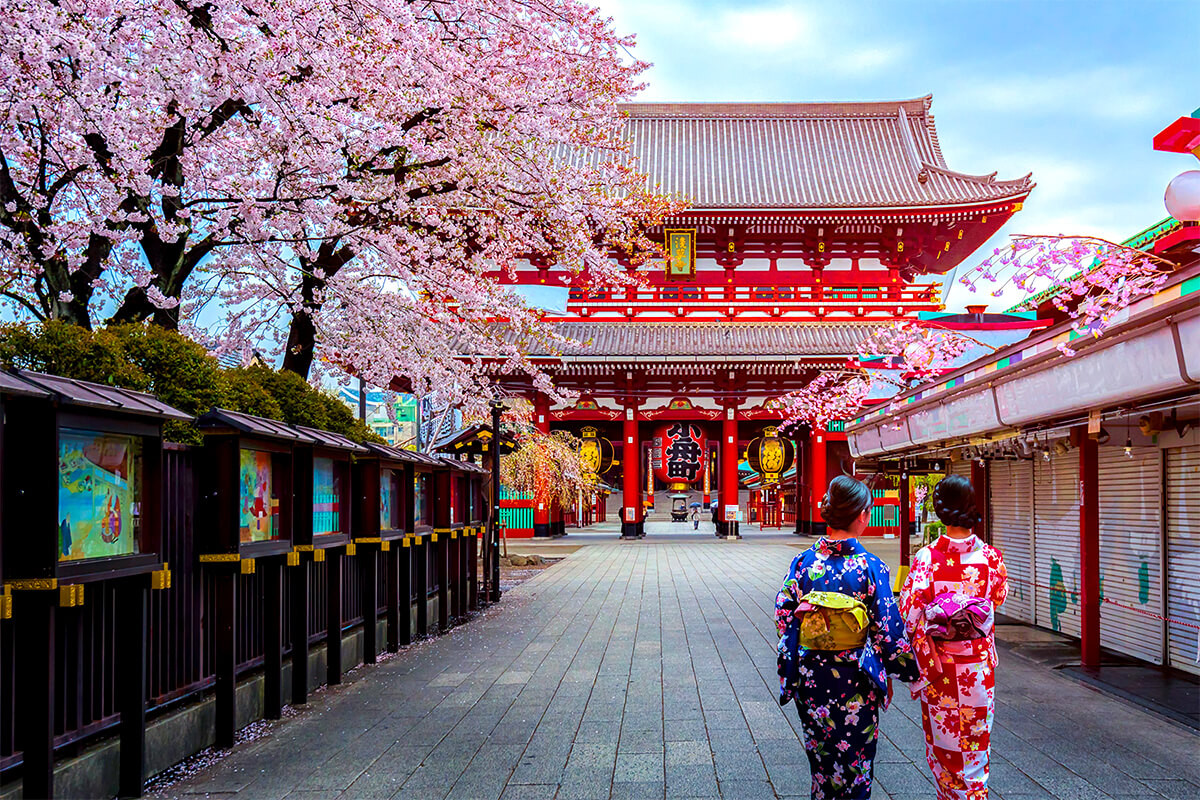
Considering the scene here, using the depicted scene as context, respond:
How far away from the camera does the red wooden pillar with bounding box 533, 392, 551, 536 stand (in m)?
29.8

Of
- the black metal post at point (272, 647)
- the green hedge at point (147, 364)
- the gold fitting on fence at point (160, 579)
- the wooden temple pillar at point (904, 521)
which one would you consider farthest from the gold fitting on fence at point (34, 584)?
the wooden temple pillar at point (904, 521)

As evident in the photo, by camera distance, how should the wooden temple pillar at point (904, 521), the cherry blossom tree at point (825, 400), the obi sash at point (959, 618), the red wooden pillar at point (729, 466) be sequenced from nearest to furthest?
the obi sash at point (959, 618)
the wooden temple pillar at point (904, 521)
the cherry blossom tree at point (825, 400)
the red wooden pillar at point (729, 466)

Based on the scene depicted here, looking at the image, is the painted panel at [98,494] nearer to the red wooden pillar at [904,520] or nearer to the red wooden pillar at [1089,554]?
the red wooden pillar at [1089,554]

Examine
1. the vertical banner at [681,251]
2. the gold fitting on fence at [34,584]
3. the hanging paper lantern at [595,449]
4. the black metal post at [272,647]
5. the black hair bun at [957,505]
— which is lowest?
the black metal post at [272,647]

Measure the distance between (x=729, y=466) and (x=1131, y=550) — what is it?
859 inches

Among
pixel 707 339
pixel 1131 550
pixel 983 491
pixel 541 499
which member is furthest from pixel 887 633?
pixel 707 339

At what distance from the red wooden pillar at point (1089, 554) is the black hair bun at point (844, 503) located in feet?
16.3

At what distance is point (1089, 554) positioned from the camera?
8.49m

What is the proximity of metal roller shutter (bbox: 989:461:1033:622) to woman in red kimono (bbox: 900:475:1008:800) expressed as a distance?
6.92 meters

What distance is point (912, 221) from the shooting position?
2886cm

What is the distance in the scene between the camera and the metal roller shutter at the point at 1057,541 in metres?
9.84

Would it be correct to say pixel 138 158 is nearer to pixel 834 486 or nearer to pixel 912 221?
pixel 834 486

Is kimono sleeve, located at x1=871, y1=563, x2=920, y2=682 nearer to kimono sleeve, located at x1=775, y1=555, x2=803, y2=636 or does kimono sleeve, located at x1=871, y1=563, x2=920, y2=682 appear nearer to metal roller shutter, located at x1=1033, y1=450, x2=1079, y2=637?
kimono sleeve, located at x1=775, y1=555, x2=803, y2=636

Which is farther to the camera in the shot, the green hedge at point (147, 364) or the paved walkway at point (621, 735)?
the green hedge at point (147, 364)
